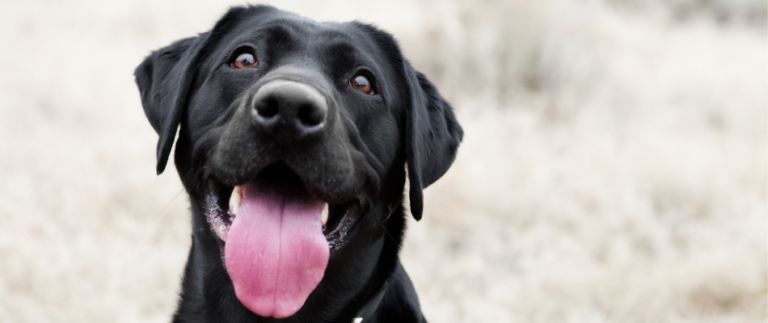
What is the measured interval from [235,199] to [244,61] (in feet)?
1.58

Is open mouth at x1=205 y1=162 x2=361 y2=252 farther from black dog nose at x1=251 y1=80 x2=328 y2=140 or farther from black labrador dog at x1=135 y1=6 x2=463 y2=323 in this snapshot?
black dog nose at x1=251 y1=80 x2=328 y2=140

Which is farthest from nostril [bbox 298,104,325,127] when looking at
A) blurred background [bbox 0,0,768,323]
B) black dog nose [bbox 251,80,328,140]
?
blurred background [bbox 0,0,768,323]

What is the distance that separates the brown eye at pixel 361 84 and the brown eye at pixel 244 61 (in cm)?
35

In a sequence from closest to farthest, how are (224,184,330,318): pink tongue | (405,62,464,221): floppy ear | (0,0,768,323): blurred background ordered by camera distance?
(224,184,330,318): pink tongue
(405,62,464,221): floppy ear
(0,0,768,323): blurred background

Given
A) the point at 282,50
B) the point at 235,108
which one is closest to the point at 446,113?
the point at 282,50

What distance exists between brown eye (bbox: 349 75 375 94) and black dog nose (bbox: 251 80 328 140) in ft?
1.54

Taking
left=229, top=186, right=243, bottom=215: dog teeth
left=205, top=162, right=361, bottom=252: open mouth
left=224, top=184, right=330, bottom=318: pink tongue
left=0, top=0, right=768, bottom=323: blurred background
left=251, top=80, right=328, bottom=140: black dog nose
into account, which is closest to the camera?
left=251, top=80, right=328, bottom=140: black dog nose

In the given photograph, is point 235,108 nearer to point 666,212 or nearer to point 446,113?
point 446,113

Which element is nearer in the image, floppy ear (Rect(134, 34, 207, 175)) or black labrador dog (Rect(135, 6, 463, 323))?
black labrador dog (Rect(135, 6, 463, 323))

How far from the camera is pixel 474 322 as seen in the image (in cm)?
345

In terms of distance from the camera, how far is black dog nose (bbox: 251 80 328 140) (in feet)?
5.39

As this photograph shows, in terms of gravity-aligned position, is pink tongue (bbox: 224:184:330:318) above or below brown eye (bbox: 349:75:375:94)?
below

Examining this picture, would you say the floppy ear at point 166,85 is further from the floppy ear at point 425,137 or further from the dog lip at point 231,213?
the floppy ear at point 425,137

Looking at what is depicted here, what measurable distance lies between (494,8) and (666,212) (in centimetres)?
360
